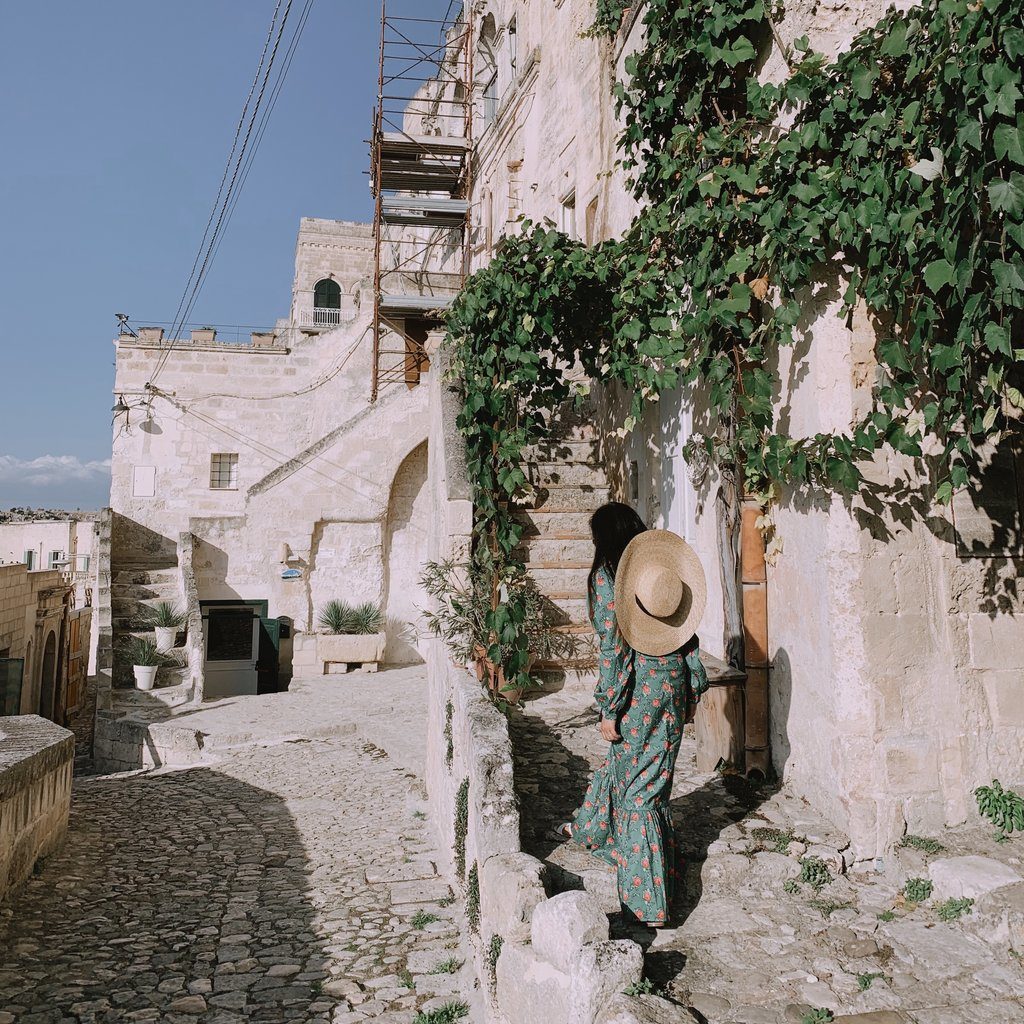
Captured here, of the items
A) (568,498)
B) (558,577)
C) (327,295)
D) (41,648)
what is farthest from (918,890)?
(327,295)

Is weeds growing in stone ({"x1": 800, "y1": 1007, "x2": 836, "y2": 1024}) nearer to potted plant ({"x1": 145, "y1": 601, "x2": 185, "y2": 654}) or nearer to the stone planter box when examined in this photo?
the stone planter box

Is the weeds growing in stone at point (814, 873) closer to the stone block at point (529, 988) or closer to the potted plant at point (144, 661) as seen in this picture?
the stone block at point (529, 988)

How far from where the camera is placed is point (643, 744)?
3.55 m

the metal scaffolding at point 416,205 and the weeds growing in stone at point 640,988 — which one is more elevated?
the metal scaffolding at point 416,205

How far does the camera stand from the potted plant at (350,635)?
44.9 ft

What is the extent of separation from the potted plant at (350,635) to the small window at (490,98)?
33.4 feet

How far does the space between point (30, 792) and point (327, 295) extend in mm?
24948

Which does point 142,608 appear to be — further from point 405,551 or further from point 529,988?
point 529,988

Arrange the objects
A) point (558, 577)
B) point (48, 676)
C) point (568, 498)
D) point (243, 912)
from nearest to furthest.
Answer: point (243, 912) < point (558, 577) < point (568, 498) < point (48, 676)

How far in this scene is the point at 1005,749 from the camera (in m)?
3.90

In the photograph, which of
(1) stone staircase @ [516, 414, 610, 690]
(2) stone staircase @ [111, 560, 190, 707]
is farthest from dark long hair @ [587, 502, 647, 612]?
(2) stone staircase @ [111, 560, 190, 707]

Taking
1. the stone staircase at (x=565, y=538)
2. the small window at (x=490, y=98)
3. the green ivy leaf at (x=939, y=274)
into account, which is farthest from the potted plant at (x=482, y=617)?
the small window at (x=490, y=98)

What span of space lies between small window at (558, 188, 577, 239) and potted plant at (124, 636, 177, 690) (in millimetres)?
9255

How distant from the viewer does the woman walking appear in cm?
339
